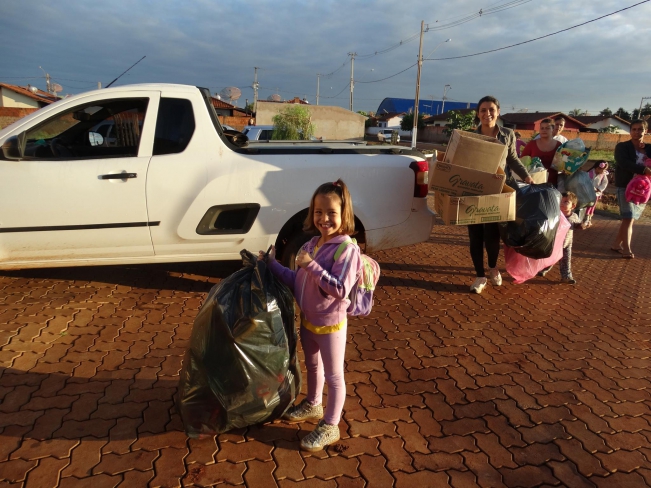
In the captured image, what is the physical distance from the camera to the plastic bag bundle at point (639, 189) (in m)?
5.88

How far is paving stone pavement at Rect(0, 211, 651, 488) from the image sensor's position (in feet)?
7.32

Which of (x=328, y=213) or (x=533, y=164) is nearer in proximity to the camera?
(x=328, y=213)

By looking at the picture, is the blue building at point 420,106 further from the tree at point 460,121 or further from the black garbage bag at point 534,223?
the black garbage bag at point 534,223

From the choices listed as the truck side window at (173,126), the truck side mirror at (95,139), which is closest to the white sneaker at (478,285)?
the truck side window at (173,126)

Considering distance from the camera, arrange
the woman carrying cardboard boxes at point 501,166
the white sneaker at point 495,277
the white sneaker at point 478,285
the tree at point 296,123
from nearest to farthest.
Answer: the woman carrying cardboard boxes at point 501,166 < the white sneaker at point 478,285 < the white sneaker at point 495,277 < the tree at point 296,123

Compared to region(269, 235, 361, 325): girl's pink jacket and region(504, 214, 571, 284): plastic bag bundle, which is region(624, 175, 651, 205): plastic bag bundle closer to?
region(504, 214, 571, 284): plastic bag bundle

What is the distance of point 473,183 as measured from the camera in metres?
4.04

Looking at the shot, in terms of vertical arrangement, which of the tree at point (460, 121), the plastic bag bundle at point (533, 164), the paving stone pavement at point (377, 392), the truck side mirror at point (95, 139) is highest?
the tree at point (460, 121)

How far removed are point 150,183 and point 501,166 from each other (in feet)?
10.3

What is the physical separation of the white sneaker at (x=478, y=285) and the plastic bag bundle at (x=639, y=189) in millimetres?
2884

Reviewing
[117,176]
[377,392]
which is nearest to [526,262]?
[377,392]

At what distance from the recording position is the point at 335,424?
235cm

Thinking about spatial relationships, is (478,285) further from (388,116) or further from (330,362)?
(388,116)

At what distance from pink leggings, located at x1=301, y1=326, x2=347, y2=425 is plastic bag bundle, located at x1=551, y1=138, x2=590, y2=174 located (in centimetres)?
434
